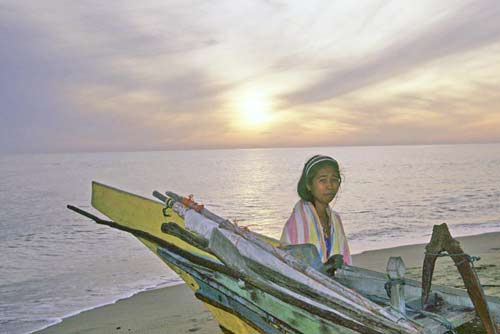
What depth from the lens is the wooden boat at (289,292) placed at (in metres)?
2.14

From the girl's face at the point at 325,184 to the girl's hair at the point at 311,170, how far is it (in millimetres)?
25

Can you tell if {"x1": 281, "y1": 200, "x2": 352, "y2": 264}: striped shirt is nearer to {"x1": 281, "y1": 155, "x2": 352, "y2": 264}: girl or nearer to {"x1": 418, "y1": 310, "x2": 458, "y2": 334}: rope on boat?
{"x1": 281, "y1": 155, "x2": 352, "y2": 264}: girl

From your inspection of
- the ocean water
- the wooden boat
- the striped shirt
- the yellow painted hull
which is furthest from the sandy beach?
the striped shirt

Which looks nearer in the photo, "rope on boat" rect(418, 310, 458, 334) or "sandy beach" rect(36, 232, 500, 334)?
"rope on boat" rect(418, 310, 458, 334)

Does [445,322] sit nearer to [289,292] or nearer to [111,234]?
[289,292]

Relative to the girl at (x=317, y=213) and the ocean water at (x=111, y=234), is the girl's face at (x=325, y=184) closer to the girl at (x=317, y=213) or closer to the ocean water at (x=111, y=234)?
the girl at (x=317, y=213)

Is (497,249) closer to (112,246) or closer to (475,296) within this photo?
(475,296)

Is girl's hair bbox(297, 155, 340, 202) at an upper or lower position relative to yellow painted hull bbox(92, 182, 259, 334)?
upper

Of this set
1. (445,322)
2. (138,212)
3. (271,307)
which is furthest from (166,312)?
(445,322)

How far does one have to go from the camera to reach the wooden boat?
2.14m

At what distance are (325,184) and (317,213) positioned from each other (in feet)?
0.85

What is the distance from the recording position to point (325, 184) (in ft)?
11.9

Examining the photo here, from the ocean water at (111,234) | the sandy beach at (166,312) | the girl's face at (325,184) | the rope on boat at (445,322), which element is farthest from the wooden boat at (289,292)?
the sandy beach at (166,312)

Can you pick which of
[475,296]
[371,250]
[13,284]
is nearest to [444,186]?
[371,250]
